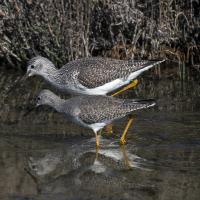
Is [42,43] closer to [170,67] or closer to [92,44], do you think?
[92,44]

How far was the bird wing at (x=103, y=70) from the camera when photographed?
9.09 meters

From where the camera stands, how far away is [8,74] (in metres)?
12.0

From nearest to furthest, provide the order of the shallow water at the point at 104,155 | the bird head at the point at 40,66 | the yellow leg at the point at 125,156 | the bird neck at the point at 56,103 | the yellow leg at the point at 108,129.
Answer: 1. the shallow water at the point at 104,155
2. the yellow leg at the point at 125,156
3. the bird neck at the point at 56,103
4. the yellow leg at the point at 108,129
5. the bird head at the point at 40,66

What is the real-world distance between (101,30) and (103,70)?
279 centimetres

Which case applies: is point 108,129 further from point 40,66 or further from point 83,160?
point 40,66

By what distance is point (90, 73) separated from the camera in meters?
9.09

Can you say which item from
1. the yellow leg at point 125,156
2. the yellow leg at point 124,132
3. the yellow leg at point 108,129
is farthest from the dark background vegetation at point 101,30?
the yellow leg at point 125,156

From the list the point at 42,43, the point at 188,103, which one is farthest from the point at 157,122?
the point at 42,43

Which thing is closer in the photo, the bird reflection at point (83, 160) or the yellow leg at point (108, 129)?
the bird reflection at point (83, 160)

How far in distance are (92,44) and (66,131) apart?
3.27 metres

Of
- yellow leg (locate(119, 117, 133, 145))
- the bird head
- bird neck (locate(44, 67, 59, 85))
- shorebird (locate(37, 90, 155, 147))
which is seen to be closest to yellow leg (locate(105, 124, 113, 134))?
yellow leg (locate(119, 117, 133, 145))

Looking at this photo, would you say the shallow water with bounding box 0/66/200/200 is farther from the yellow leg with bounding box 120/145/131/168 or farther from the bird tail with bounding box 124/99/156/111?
the bird tail with bounding box 124/99/156/111

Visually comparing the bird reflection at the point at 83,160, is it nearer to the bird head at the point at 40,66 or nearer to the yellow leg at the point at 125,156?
the yellow leg at the point at 125,156

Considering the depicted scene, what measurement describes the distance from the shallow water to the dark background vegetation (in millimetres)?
1290
